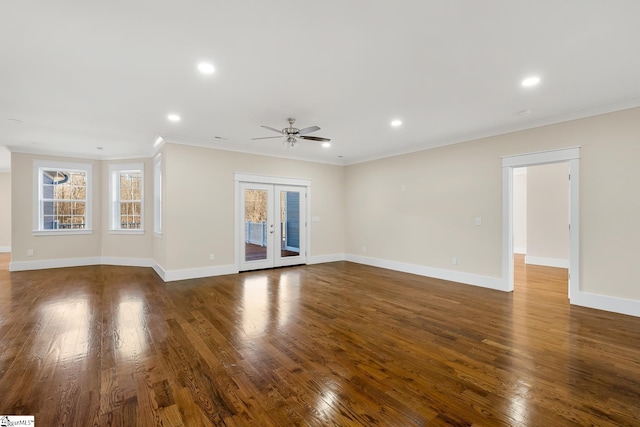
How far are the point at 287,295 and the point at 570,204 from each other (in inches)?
178

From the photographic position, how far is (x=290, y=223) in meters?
7.16

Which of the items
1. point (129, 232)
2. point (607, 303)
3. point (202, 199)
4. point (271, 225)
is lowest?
point (607, 303)

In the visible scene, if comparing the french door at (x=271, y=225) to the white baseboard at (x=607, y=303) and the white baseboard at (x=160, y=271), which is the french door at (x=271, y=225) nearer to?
the white baseboard at (x=160, y=271)

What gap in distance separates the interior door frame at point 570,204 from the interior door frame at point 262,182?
4239mm

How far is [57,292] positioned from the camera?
4.78 metres

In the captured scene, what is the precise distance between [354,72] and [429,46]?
769mm

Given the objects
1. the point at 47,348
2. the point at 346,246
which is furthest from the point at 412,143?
the point at 47,348

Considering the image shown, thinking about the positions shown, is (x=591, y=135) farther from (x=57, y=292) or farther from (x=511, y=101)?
(x=57, y=292)

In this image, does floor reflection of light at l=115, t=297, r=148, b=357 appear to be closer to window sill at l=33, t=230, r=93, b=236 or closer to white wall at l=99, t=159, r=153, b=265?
white wall at l=99, t=159, r=153, b=265

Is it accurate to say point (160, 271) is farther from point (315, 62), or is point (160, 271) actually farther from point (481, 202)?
point (481, 202)

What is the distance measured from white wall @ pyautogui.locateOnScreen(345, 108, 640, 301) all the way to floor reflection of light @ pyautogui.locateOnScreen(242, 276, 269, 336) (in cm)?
320

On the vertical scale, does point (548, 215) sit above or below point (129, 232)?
above

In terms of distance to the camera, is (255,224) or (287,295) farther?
(255,224)

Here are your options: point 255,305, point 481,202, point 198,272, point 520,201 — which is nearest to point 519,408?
point 255,305
